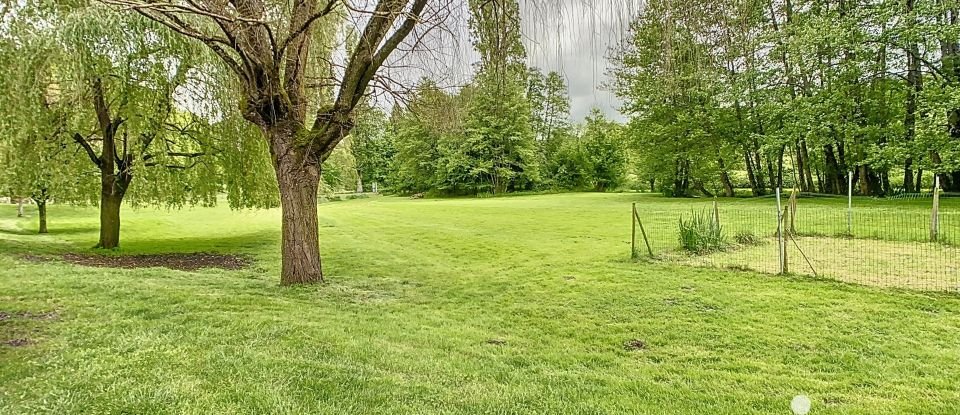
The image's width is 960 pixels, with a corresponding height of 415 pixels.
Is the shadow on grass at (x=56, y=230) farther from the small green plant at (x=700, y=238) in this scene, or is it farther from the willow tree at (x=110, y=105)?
the small green plant at (x=700, y=238)

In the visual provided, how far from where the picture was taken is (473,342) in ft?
13.9

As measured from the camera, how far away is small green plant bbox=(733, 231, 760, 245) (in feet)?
32.9

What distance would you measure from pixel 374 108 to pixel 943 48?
62.7ft

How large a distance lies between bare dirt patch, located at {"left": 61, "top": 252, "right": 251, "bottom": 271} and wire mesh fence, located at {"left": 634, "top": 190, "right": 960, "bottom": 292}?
820 centimetres

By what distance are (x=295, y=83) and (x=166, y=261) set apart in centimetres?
580

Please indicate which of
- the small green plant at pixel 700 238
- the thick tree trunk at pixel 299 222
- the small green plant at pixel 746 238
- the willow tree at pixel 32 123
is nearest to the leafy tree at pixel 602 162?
the small green plant at pixel 746 238

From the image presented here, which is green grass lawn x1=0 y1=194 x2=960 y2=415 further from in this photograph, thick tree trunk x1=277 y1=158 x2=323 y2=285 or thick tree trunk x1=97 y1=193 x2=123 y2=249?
thick tree trunk x1=97 y1=193 x2=123 y2=249

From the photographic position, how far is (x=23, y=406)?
228cm

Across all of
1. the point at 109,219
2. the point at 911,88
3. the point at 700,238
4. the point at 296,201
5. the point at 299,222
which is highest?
the point at 911,88

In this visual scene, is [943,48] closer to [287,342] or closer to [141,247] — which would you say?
[287,342]

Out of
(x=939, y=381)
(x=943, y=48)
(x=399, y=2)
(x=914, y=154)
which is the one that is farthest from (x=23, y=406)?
(x=943, y=48)

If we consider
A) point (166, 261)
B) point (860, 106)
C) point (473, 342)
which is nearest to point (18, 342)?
point (473, 342)

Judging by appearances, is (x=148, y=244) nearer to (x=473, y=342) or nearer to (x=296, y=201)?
(x=296, y=201)

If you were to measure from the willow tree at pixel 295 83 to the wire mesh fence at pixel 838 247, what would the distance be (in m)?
5.71
